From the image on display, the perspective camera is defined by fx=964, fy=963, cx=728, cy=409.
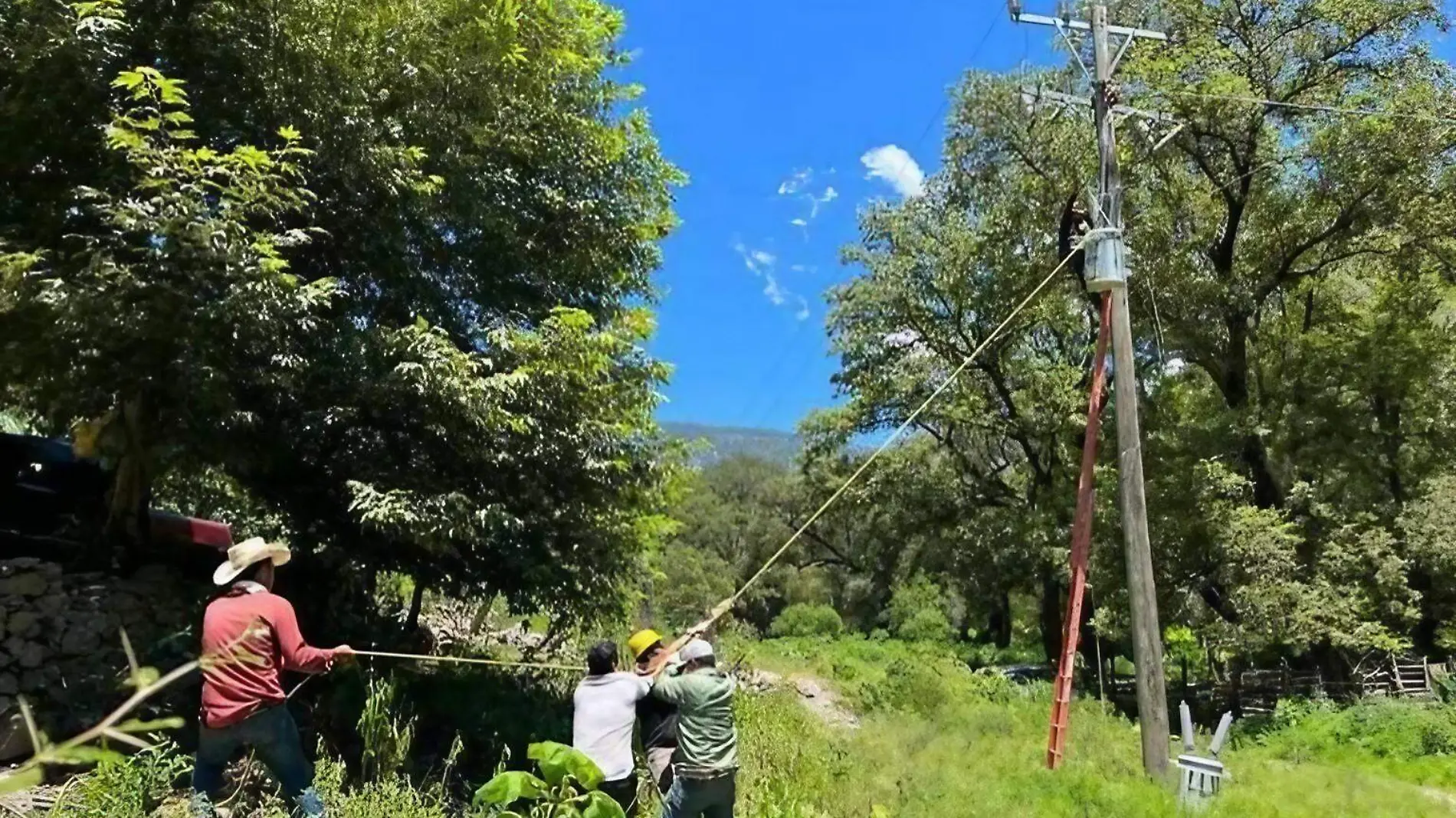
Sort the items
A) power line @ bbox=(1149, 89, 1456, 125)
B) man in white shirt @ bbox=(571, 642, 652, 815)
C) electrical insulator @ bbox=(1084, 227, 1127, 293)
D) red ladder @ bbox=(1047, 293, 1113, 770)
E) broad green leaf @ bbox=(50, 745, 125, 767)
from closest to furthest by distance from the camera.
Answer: broad green leaf @ bbox=(50, 745, 125, 767), man in white shirt @ bbox=(571, 642, 652, 815), red ladder @ bbox=(1047, 293, 1113, 770), electrical insulator @ bbox=(1084, 227, 1127, 293), power line @ bbox=(1149, 89, 1456, 125)

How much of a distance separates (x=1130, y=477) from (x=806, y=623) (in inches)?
1353

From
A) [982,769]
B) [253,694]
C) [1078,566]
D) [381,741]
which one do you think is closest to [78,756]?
[253,694]

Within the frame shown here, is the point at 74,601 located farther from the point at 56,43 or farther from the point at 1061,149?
the point at 1061,149

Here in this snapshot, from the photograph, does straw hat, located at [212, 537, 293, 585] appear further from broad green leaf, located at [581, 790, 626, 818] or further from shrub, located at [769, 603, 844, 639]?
shrub, located at [769, 603, 844, 639]

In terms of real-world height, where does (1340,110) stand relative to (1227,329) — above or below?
above

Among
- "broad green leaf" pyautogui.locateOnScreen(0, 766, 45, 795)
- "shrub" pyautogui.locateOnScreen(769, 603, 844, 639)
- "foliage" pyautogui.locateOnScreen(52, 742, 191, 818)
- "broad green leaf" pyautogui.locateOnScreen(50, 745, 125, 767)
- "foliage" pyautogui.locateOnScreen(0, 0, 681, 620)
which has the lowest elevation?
"foliage" pyautogui.locateOnScreen(52, 742, 191, 818)

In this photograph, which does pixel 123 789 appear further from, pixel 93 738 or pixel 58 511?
pixel 58 511

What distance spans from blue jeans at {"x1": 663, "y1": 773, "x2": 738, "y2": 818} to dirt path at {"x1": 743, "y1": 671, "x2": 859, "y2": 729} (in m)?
7.73

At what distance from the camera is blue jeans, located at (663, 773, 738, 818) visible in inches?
209

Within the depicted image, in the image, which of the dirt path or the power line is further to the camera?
the power line

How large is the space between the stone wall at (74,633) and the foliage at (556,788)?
402 cm

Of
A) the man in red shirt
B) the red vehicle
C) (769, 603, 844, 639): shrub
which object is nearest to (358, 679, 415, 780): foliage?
the man in red shirt

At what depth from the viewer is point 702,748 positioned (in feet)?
17.5

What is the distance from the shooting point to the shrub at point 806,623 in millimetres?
41438
